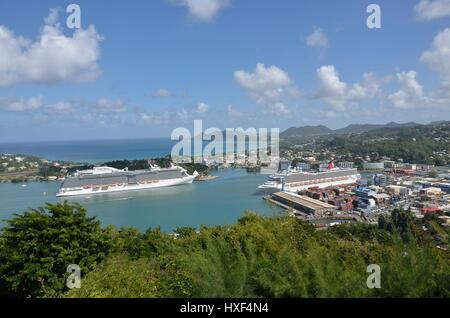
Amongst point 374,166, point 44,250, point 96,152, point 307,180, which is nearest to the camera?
point 44,250

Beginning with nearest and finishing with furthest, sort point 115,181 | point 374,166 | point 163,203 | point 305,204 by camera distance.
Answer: point 305,204, point 163,203, point 115,181, point 374,166

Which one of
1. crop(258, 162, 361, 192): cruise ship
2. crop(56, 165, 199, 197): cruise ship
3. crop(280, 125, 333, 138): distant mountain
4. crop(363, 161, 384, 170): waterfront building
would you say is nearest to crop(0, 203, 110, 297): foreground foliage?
crop(258, 162, 361, 192): cruise ship

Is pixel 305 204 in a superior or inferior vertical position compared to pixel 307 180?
inferior

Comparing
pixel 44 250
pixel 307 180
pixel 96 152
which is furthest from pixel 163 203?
pixel 96 152

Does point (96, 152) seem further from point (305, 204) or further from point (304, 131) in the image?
point (305, 204)

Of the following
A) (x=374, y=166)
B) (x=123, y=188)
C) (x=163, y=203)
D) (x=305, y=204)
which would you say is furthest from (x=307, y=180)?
(x=374, y=166)

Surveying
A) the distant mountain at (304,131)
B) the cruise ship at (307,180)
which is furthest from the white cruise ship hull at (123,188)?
the distant mountain at (304,131)

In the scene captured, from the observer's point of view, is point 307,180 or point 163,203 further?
point 307,180

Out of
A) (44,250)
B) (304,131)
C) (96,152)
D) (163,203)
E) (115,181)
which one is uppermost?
(304,131)
